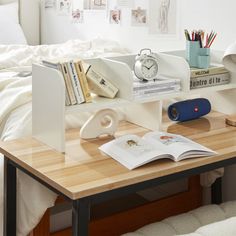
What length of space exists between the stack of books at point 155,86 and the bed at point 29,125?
0.25 metres

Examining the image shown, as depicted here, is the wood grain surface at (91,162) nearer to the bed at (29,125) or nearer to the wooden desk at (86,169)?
the wooden desk at (86,169)

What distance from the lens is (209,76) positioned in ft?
7.47

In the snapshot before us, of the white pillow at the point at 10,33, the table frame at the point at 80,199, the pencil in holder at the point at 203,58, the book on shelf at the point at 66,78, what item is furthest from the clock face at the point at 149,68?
the white pillow at the point at 10,33

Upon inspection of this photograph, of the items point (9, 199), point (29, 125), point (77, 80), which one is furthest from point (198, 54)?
point (9, 199)

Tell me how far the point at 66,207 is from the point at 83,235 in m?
0.55

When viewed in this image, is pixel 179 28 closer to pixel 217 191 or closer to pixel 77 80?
pixel 217 191

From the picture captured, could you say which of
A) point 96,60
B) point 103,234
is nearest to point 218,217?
point 103,234

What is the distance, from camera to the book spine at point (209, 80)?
223 cm

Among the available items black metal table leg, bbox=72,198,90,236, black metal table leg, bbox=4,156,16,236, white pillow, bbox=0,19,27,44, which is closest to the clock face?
black metal table leg, bbox=4,156,16,236

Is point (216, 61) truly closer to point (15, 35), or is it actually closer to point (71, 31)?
point (71, 31)

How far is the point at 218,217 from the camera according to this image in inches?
75.3

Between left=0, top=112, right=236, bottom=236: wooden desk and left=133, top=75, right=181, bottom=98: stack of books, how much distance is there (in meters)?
0.15

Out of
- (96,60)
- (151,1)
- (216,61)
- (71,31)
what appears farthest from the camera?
(71,31)

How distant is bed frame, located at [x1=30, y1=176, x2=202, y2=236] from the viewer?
78.9 inches
